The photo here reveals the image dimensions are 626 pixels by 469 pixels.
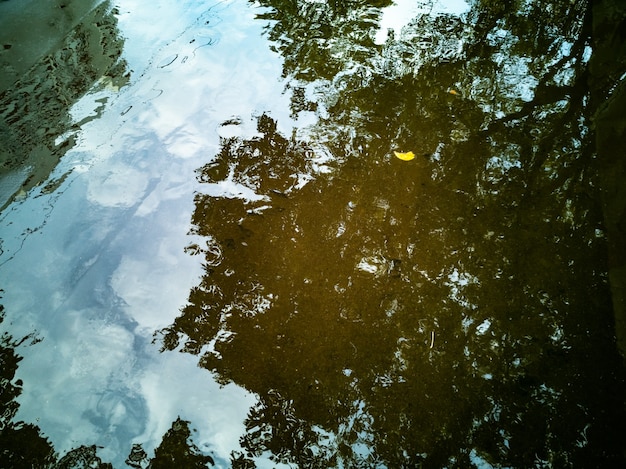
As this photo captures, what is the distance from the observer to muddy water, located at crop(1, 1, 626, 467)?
177cm

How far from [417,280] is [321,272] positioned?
56 cm

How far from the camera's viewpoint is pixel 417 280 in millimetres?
2234

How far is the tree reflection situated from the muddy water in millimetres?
12

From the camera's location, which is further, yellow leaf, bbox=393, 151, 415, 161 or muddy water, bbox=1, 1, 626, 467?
yellow leaf, bbox=393, 151, 415, 161

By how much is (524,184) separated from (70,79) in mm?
3804

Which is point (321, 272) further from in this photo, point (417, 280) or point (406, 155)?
point (406, 155)

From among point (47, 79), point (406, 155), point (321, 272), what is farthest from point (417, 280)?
point (47, 79)

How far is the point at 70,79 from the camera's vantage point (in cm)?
338

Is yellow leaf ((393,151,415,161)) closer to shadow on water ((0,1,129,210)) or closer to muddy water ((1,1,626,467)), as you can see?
muddy water ((1,1,626,467))

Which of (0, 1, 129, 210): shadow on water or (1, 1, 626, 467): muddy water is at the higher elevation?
(0, 1, 129, 210): shadow on water

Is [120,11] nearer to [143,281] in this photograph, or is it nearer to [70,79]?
[70,79]

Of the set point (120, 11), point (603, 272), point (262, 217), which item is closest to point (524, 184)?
point (603, 272)

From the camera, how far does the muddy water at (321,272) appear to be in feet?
5.82

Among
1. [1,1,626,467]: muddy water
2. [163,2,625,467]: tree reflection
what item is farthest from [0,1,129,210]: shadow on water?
[163,2,625,467]: tree reflection
